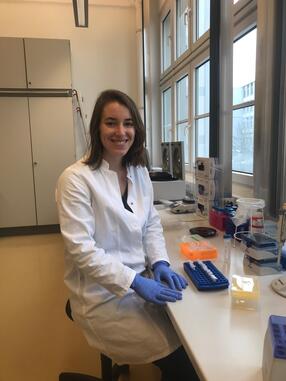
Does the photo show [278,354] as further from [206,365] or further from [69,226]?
[69,226]

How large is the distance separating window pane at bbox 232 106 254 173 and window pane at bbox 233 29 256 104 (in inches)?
3.8

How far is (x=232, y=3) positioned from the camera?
1.89 metres

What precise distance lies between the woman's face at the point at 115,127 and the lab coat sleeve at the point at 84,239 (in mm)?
203

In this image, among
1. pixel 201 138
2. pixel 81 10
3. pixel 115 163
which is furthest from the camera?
pixel 201 138

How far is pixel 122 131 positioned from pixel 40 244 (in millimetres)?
2833

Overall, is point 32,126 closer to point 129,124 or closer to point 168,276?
point 129,124

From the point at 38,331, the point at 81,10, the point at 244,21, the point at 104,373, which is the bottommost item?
the point at 38,331

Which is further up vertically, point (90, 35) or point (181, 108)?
point (90, 35)

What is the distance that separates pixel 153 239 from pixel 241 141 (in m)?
1.19

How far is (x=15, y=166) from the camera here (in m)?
3.81

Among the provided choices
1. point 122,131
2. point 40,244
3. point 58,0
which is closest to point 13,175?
point 40,244

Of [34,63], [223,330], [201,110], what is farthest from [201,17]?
[223,330]

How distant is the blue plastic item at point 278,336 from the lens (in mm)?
541

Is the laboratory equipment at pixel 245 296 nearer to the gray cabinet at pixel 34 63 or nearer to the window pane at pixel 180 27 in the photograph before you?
the window pane at pixel 180 27
